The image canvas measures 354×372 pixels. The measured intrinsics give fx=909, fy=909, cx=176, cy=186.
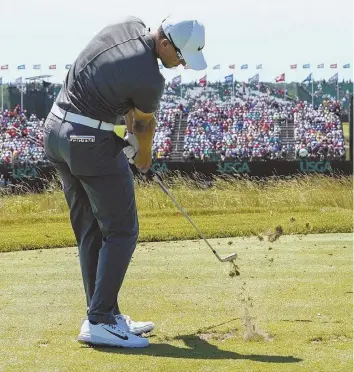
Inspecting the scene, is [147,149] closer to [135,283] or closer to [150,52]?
[150,52]

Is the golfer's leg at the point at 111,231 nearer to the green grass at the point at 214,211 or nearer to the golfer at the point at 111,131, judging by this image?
the golfer at the point at 111,131

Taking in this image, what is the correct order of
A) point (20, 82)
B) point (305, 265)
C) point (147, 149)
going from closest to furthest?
point (147, 149)
point (305, 265)
point (20, 82)

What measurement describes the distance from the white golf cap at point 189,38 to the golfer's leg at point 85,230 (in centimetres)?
120

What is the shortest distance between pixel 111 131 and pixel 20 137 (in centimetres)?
5712

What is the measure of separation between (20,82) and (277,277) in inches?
2958

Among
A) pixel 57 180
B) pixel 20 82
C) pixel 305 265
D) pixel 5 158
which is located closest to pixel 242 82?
pixel 20 82

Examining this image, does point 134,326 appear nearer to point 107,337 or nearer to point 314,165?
point 107,337

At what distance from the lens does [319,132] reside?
65.6 m

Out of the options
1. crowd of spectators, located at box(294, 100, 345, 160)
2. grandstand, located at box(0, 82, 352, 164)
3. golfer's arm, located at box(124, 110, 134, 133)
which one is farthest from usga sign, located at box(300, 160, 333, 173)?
golfer's arm, located at box(124, 110, 134, 133)

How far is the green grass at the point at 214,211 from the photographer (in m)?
12.1

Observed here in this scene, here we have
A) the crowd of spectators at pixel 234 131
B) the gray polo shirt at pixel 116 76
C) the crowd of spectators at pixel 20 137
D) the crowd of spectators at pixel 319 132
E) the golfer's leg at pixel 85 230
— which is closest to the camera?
the gray polo shirt at pixel 116 76

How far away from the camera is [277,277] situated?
7.96 metres

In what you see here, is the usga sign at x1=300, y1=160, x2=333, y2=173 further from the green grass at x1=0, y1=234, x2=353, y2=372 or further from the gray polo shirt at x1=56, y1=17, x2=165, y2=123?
the gray polo shirt at x1=56, y1=17, x2=165, y2=123

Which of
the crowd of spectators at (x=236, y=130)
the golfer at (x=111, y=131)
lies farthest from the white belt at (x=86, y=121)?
the crowd of spectators at (x=236, y=130)
